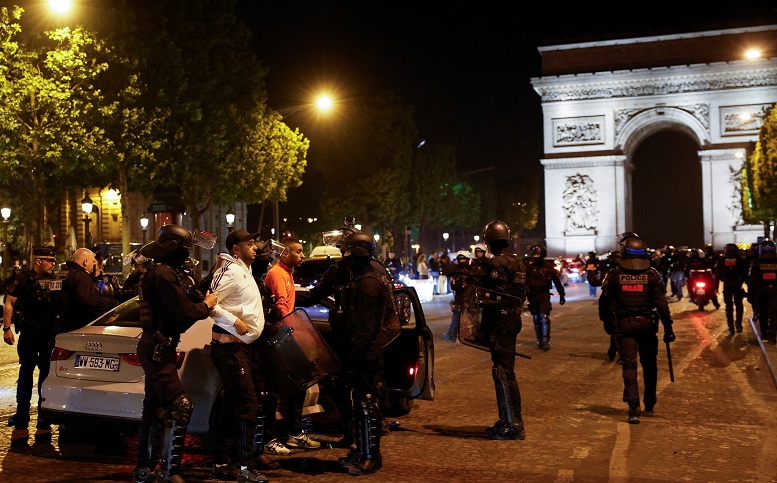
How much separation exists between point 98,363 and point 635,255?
5.20m

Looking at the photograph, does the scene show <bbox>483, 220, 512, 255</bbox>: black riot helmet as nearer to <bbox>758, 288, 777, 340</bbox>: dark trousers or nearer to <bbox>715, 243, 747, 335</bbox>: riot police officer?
<bbox>758, 288, 777, 340</bbox>: dark trousers

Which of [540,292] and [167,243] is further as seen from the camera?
[540,292]

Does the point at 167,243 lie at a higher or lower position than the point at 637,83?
lower

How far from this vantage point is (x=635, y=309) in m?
9.92

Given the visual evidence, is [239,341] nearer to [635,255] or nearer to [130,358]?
[130,358]

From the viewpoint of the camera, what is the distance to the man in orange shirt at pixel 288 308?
8523 mm

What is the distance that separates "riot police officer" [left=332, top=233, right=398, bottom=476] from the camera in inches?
296

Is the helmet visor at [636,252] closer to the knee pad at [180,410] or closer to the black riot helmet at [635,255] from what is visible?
the black riot helmet at [635,255]

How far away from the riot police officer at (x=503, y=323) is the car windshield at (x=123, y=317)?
3.00 m

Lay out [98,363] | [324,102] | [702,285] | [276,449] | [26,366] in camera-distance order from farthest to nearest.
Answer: [324,102], [702,285], [26,366], [276,449], [98,363]

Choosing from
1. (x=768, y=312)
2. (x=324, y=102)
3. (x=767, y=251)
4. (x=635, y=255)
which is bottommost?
(x=768, y=312)

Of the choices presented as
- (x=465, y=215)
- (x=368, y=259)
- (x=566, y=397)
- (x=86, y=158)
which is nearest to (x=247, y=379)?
(x=368, y=259)

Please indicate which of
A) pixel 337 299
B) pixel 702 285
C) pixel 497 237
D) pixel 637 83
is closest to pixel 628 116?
pixel 637 83

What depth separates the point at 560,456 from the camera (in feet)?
26.9
